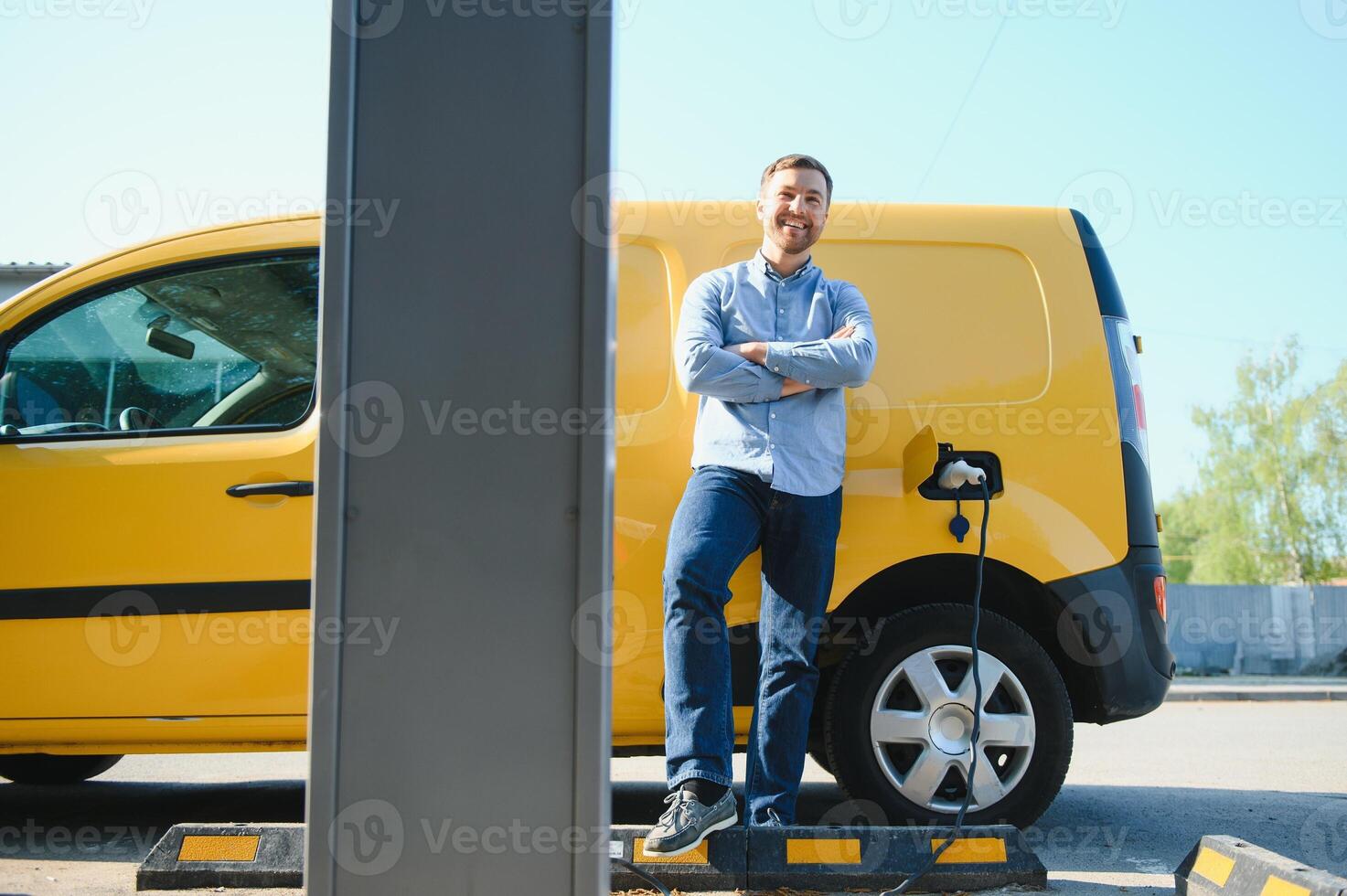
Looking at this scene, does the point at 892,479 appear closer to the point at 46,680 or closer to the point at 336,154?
the point at 336,154

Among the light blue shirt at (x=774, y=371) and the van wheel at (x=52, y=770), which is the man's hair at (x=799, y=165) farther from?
the van wheel at (x=52, y=770)

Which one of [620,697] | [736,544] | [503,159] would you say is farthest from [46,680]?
[503,159]

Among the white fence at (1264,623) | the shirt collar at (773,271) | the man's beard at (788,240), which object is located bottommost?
the white fence at (1264,623)

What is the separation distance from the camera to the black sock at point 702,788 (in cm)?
290

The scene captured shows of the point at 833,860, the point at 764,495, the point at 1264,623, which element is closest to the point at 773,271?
the point at 764,495

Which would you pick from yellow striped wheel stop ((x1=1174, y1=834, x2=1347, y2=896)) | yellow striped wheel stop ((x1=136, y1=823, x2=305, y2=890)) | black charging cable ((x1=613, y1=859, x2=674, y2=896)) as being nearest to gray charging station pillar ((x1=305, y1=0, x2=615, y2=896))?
black charging cable ((x1=613, y1=859, x2=674, y2=896))

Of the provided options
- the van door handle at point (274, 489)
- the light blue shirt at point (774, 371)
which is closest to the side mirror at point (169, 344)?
the van door handle at point (274, 489)

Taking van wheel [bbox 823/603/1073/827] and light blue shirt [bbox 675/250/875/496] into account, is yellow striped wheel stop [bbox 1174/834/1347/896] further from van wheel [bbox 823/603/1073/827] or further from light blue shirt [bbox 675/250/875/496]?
light blue shirt [bbox 675/250/875/496]

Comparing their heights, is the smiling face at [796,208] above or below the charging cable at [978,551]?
above

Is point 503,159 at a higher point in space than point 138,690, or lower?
higher

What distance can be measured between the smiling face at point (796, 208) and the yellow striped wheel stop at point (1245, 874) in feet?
6.56

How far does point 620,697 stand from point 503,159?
225 cm

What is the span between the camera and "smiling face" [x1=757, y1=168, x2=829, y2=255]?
347 cm

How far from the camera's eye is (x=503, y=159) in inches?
68.8
